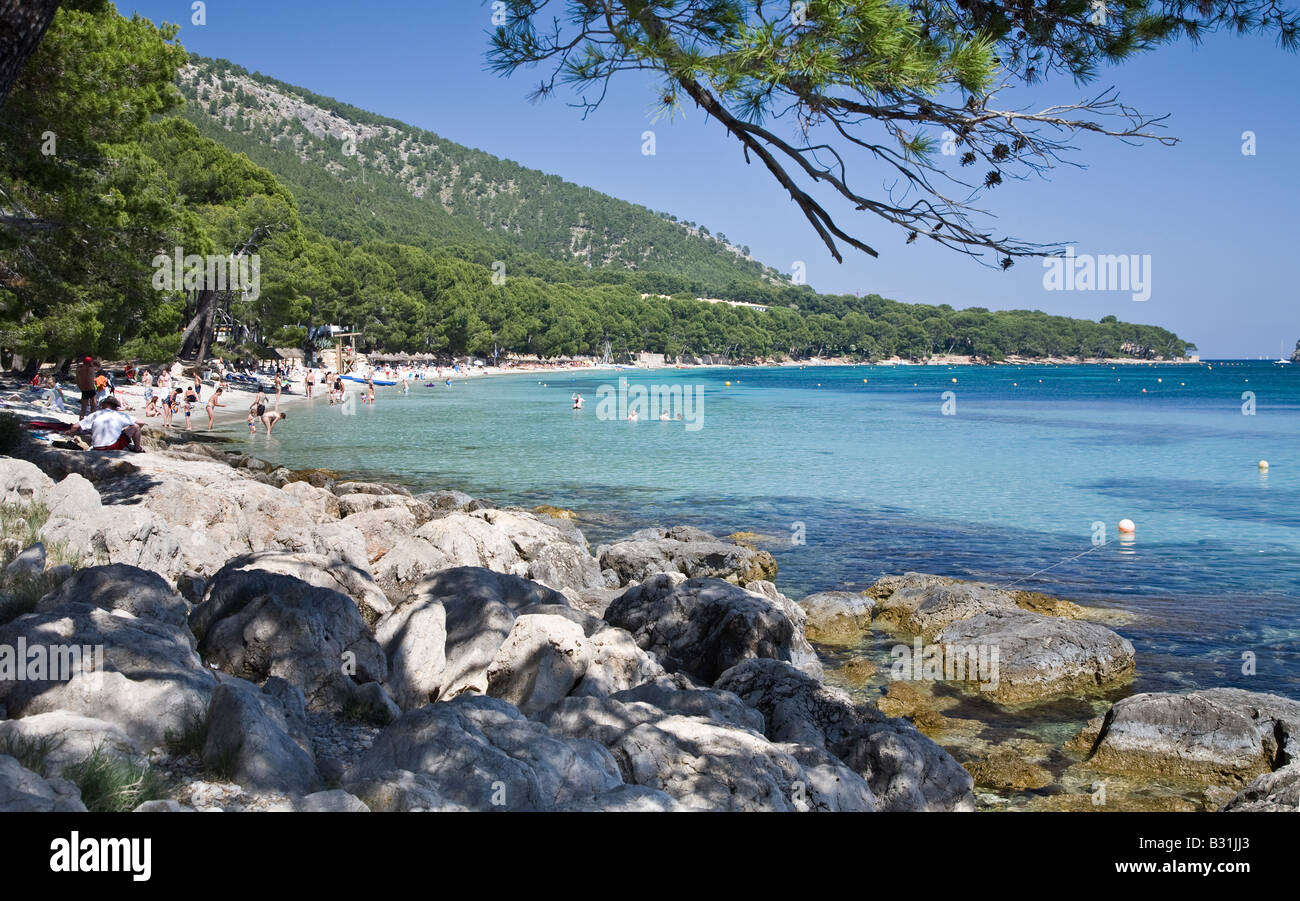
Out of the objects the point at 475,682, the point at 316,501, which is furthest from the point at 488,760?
the point at 316,501

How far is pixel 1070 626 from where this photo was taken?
10117 mm

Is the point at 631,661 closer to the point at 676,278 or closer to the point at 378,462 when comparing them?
the point at 378,462

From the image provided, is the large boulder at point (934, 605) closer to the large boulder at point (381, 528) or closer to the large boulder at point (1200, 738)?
the large boulder at point (1200, 738)

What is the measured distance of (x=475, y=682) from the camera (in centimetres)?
665

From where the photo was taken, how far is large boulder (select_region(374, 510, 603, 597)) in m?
9.46

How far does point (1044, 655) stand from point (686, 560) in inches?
210

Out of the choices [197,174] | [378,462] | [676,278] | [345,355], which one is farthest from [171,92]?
[676,278]

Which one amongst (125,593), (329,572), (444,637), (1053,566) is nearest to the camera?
(125,593)

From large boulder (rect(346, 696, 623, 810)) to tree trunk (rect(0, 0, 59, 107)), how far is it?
10.6ft

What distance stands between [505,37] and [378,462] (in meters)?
24.0

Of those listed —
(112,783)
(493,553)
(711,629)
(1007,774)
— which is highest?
(112,783)

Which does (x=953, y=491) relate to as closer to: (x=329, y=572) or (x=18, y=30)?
(x=329, y=572)

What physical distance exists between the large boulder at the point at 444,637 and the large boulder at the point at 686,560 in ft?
18.3

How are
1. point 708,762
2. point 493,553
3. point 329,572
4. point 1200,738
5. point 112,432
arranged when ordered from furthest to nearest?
point 112,432 → point 493,553 → point 329,572 → point 1200,738 → point 708,762
